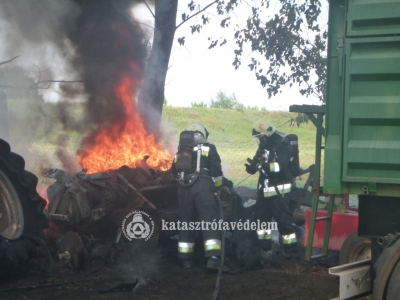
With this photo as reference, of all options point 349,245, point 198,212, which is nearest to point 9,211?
point 198,212

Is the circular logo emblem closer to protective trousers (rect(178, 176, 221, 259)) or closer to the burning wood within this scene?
the burning wood

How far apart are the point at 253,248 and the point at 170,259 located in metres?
1.51

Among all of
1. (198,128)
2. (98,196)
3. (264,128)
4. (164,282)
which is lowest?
(164,282)

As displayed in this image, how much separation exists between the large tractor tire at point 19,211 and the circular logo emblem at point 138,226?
134 centimetres

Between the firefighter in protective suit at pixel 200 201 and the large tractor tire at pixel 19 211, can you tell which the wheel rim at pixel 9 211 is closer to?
the large tractor tire at pixel 19 211

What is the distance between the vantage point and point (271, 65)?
11250 millimetres

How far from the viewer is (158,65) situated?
10.3 metres

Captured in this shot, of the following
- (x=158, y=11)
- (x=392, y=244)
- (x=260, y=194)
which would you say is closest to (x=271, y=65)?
(x=158, y=11)

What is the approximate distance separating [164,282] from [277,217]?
256 centimetres

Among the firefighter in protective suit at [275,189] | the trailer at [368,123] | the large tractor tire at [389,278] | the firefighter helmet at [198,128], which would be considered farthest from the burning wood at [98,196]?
the large tractor tire at [389,278]

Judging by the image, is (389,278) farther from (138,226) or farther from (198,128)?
(198,128)

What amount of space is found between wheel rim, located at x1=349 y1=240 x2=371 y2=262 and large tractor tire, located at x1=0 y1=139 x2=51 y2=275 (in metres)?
3.59

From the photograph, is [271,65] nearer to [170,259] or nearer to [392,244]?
[170,259]

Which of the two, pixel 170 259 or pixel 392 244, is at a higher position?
pixel 392 244
